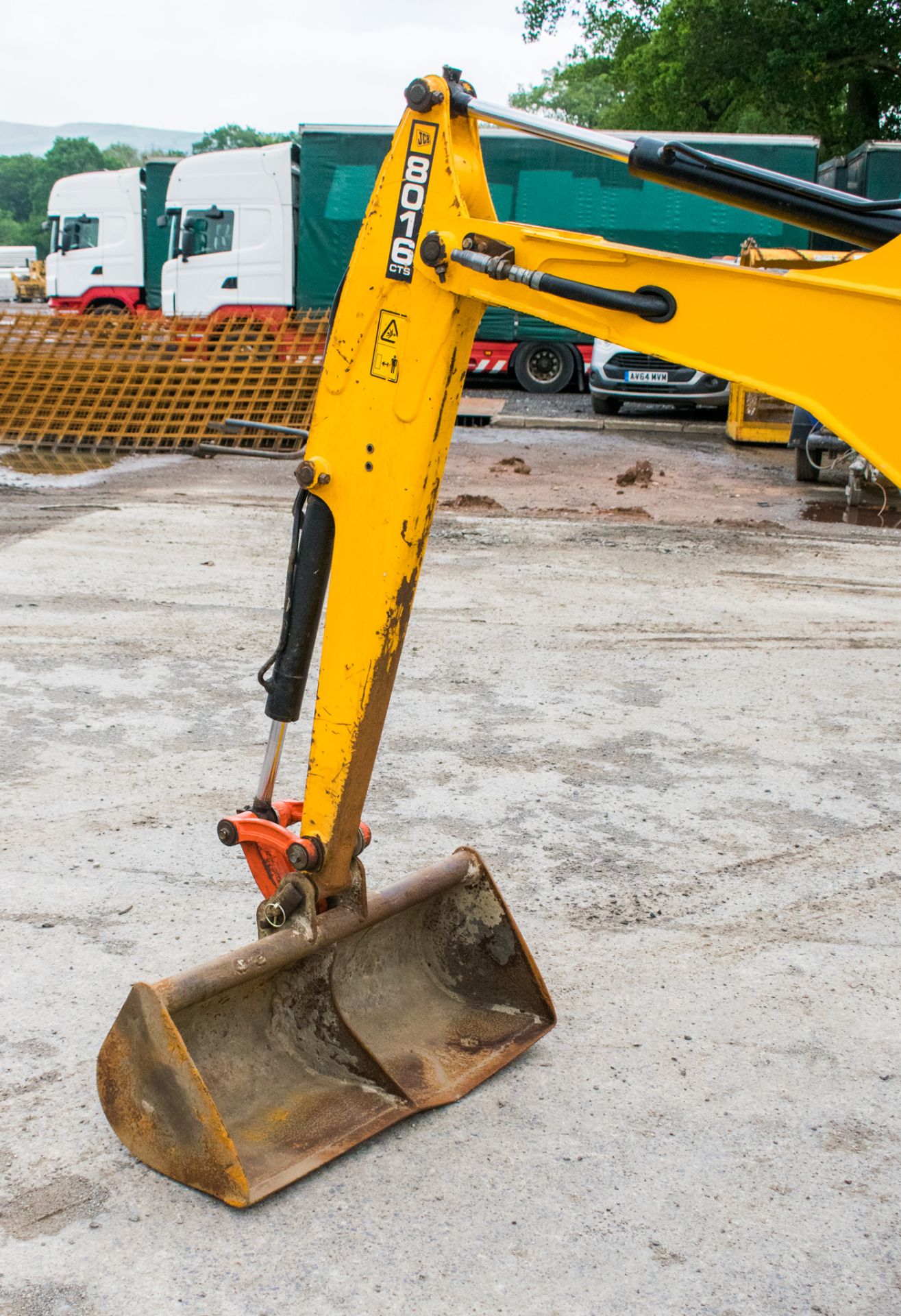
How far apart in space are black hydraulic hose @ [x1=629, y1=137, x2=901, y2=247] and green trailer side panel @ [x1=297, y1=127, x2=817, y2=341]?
17.3m

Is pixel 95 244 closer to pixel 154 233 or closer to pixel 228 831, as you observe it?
pixel 154 233

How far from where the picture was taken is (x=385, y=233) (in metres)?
2.79

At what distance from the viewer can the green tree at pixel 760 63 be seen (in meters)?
26.9

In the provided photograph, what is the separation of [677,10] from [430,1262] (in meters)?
31.3

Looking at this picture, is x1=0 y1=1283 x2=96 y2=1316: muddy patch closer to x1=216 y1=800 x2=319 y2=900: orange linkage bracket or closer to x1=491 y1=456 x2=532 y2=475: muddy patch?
x1=216 y1=800 x2=319 y2=900: orange linkage bracket

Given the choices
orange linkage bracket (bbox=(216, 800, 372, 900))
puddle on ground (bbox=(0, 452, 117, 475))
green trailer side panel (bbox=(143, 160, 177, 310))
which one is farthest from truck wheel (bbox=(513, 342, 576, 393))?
orange linkage bracket (bbox=(216, 800, 372, 900))

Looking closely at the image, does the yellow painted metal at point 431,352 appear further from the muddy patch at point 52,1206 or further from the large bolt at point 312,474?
the muddy patch at point 52,1206

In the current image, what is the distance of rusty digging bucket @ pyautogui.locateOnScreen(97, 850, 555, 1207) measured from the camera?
2855mm

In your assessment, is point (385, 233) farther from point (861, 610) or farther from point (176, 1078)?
point (861, 610)

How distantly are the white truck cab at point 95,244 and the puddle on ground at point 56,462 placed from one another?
10712mm

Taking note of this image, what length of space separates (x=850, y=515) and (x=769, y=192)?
9.80 meters

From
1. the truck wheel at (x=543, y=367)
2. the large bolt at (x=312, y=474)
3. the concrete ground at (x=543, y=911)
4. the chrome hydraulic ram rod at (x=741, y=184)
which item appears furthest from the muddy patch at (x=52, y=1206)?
the truck wheel at (x=543, y=367)

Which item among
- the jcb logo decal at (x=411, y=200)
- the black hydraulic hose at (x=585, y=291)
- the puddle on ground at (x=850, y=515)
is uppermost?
the jcb logo decal at (x=411, y=200)

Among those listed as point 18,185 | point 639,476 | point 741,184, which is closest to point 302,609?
point 741,184
